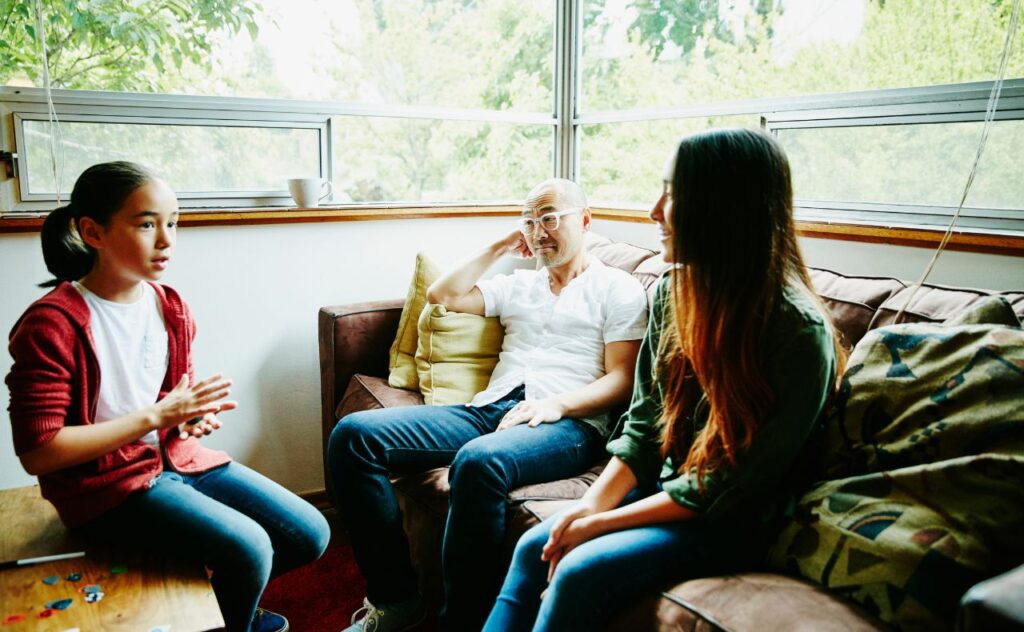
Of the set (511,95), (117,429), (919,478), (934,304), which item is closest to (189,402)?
(117,429)

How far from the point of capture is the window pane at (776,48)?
5.97 feet

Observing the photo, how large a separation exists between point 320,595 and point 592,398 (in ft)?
3.23

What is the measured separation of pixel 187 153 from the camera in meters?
2.34

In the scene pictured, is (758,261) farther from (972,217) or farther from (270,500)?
(270,500)

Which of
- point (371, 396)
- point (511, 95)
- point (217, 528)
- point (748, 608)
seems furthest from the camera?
point (511, 95)

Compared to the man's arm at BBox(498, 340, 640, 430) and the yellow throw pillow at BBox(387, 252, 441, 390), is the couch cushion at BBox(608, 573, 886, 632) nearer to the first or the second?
the man's arm at BBox(498, 340, 640, 430)

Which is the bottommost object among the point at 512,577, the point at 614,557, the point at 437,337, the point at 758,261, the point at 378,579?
the point at 378,579

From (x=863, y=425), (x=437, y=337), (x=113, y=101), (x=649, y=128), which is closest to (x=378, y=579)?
(x=437, y=337)

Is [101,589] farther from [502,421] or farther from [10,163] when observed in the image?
[10,163]

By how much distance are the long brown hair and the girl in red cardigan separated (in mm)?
923

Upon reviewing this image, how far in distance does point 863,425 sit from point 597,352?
81 centimetres

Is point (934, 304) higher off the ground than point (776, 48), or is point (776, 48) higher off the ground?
point (776, 48)

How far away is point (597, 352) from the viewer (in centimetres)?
196

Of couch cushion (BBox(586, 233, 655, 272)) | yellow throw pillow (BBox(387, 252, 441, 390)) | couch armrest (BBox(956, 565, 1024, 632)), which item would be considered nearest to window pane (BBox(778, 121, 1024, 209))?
couch cushion (BBox(586, 233, 655, 272))
